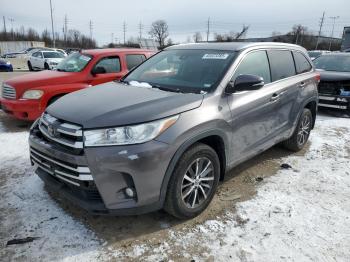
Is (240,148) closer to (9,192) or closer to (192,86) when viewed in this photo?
(192,86)

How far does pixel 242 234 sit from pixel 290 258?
49cm

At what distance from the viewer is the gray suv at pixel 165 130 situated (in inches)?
105

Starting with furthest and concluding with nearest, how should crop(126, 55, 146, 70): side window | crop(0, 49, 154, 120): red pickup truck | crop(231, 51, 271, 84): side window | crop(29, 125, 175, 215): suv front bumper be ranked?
crop(126, 55, 146, 70): side window < crop(0, 49, 154, 120): red pickup truck < crop(231, 51, 271, 84): side window < crop(29, 125, 175, 215): suv front bumper

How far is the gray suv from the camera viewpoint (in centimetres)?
266

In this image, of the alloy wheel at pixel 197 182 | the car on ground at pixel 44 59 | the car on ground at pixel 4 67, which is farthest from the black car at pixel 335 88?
the car on ground at pixel 4 67

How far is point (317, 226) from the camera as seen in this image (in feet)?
10.4

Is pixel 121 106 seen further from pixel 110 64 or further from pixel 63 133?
pixel 110 64

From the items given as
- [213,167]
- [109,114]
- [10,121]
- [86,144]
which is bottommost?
[10,121]

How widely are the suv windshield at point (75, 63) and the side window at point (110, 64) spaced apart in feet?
0.95

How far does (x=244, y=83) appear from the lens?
334cm

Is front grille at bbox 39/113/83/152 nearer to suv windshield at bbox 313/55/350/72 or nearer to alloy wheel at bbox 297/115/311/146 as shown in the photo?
alloy wheel at bbox 297/115/311/146

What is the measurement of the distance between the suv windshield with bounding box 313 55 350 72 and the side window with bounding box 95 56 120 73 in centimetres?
634

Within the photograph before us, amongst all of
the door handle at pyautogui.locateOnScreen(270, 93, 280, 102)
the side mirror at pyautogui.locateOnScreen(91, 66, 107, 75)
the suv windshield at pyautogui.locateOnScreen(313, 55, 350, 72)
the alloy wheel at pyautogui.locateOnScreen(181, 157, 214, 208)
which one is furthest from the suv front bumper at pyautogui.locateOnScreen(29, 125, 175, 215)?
the suv windshield at pyautogui.locateOnScreen(313, 55, 350, 72)

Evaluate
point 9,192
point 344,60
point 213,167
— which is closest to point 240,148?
point 213,167
